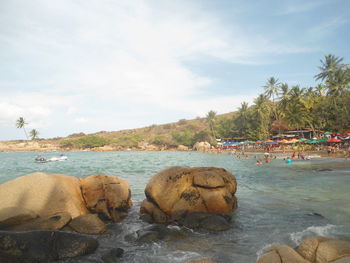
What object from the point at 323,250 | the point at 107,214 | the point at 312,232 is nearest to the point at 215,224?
the point at 312,232

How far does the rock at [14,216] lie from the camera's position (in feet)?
26.0

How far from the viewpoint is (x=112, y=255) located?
707cm

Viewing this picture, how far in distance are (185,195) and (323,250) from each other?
6.13 m

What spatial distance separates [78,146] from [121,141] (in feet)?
86.1

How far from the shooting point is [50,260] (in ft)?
21.5

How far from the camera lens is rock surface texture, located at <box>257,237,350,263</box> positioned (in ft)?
17.7

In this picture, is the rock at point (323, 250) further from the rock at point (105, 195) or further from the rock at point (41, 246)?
the rock at point (105, 195)

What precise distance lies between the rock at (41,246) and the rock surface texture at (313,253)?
5061 millimetres

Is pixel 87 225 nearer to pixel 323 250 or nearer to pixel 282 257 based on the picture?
pixel 282 257

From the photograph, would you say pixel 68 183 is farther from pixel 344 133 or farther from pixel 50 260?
pixel 344 133

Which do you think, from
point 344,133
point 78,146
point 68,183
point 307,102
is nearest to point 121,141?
point 78,146

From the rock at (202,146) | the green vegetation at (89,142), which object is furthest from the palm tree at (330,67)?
the green vegetation at (89,142)

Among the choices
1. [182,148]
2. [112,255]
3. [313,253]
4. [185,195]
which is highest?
[185,195]

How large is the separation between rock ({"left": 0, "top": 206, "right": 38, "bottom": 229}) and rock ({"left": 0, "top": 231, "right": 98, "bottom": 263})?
191 cm
